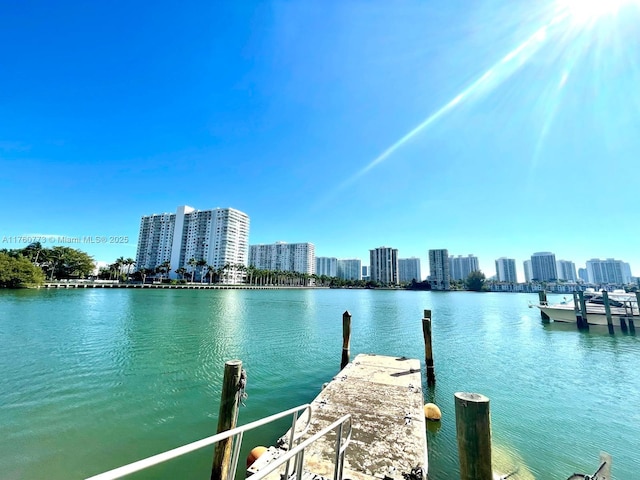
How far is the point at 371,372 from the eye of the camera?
10.9 m

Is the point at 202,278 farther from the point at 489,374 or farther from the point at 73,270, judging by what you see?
the point at 489,374

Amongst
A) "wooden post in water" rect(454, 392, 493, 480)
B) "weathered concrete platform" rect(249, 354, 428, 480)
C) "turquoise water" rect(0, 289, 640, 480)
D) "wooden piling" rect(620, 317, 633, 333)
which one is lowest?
"turquoise water" rect(0, 289, 640, 480)

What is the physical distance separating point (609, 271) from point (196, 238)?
24042cm

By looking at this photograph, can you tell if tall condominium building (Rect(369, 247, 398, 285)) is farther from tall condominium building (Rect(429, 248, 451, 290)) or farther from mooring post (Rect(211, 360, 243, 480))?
mooring post (Rect(211, 360, 243, 480))

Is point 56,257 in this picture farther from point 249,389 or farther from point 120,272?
point 249,389

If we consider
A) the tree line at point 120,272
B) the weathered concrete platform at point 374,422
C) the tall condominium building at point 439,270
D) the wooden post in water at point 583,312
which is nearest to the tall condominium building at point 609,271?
the tree line at point 120,272

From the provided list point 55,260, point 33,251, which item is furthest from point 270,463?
point 55,260

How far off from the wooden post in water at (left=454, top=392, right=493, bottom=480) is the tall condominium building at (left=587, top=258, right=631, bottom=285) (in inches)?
9474

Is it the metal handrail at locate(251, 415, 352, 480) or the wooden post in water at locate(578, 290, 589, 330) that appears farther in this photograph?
the wooden post in water at locate(578, 290, 589, 330)

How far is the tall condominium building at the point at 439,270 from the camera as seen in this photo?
16762cm

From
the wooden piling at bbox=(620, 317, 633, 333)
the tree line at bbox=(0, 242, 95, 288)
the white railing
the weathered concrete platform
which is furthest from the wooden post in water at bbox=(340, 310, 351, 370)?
the tree line at bbox=(0, 242, 95, 288)

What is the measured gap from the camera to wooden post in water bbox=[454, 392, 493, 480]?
3.60 m

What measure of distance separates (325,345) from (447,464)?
12.5 meters

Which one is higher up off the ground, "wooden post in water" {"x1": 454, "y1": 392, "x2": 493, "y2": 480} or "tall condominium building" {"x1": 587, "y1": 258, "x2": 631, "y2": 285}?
"tall condominium building" {"x1": 587, "y1": 258, "x2": 631, "y2": 285}
